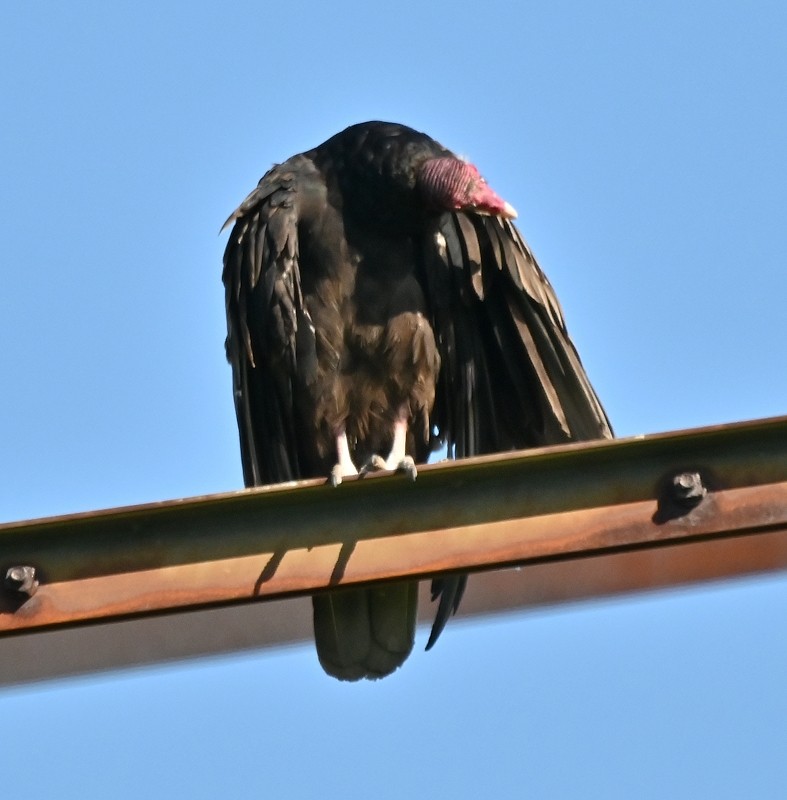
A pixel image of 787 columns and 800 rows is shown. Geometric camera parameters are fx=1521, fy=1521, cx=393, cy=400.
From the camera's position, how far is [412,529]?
2.89 m

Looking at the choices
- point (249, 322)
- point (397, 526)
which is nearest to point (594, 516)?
point (397, 526)

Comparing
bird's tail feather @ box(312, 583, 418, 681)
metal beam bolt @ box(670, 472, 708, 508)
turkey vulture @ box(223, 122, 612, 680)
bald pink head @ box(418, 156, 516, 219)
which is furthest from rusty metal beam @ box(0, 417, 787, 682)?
bald pink head @ box(418, 156, 516, 219)

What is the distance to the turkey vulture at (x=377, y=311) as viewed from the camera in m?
4.64

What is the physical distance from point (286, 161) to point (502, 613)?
2151 mm

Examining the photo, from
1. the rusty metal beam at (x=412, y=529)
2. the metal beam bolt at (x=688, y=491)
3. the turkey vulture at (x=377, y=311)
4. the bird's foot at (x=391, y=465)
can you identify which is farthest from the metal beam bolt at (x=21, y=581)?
the turkey vulture at (x=377, y=311)

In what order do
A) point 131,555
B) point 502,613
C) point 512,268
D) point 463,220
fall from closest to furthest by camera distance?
point 131,555, point 502,613, point 512,268, point 463,220

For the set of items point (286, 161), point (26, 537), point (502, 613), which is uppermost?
point (286, 161)

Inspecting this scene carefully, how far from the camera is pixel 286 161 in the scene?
16.6 feet

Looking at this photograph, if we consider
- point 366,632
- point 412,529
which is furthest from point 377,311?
point 412,529

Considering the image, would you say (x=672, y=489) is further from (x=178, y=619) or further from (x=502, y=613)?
(x=178, y=619)

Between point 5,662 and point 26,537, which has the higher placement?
point 26,537

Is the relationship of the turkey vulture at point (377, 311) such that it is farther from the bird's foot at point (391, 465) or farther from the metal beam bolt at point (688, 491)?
the metal beam bolt at point (688, 491)

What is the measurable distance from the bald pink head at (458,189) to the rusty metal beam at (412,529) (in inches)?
73.8

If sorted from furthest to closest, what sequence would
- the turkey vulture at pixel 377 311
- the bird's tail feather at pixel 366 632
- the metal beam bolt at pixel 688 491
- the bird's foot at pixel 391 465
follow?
the turkey vulture at pixel 377 311, the bird's tail feather at pixel 366 632, the bird's foot at pixel 391 465, the metal beam bolt at pixel 688 491
